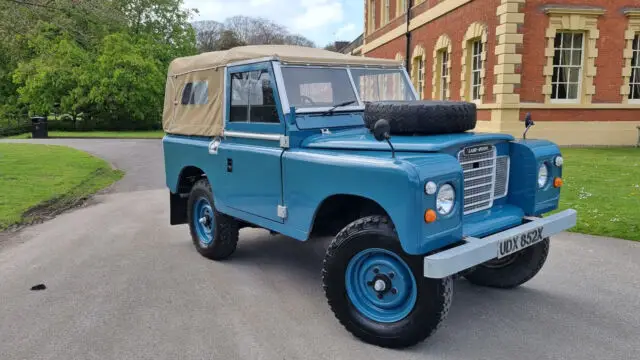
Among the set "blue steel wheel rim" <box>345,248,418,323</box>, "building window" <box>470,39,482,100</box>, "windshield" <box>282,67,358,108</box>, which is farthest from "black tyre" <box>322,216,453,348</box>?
"building window" <box>470,39,482,100</box>

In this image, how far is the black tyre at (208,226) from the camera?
576 cm

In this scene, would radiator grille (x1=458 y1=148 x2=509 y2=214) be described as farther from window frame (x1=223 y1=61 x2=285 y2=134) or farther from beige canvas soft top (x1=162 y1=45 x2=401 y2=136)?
beige canvas soft top (x1=162 y1=45 x2=401 y2=136)

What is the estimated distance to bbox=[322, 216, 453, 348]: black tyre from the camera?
3.51m

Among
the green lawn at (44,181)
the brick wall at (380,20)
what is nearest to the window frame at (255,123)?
the green lawn at (44,181)

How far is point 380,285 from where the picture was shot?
373 cm

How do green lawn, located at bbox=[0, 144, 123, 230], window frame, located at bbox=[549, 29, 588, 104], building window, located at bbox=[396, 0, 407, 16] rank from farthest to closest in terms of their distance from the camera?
building window, located at bbox=[396, 0, 407, 16], window frame, located at bbox=[549, 29, 588, 104], green lawn, located at bbox=[0, 144, 123, 230]

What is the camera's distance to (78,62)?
34.7 meters

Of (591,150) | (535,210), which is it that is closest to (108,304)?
(535,210)

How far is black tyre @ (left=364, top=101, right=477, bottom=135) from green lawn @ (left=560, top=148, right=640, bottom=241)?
393 centimetres

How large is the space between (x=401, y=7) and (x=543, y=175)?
25057 millimetres

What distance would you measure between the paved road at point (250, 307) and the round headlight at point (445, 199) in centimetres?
103

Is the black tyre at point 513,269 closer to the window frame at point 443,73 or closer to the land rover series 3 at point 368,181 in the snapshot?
A: the land rover series 3 at point 368,181

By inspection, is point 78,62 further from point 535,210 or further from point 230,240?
point 535,210

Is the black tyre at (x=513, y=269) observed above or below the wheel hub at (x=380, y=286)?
below
